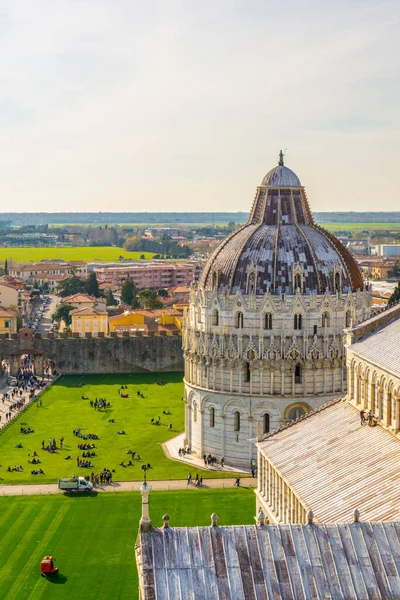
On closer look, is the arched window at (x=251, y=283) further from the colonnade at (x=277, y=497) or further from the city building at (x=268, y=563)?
the city building at (x=268, y=563)

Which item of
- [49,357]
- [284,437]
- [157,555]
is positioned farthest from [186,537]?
[49,357]

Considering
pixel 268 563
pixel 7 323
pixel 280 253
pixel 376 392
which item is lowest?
pixel 7 323

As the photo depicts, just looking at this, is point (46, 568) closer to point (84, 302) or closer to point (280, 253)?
point (280, 253)

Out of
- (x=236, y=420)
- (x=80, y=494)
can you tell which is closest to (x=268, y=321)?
(x=236, y=420)

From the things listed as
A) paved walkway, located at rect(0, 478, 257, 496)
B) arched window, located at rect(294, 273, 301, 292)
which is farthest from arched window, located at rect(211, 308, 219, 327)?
paved walkway, located at rect(0, 478, 257, 496)

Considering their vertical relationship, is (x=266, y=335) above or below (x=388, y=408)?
below

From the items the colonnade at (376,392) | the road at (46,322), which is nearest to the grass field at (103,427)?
the colonnade at (376,392)
